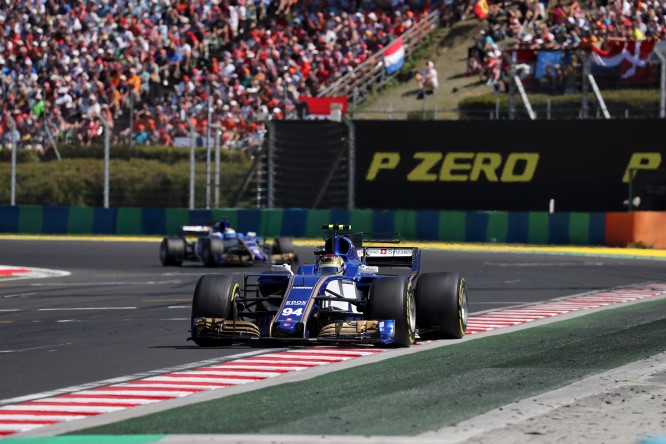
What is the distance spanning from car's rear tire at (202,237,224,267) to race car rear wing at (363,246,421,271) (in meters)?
15.1

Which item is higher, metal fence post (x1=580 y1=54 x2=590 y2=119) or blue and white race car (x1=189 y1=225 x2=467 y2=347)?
metal fence post (x1=580 y1=54 x2=590 y2=119)

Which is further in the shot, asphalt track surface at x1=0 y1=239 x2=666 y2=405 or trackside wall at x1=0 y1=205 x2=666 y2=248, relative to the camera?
trackside wall at x1=0 y1=205 x2=666 y2=248

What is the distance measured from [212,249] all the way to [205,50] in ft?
58.6

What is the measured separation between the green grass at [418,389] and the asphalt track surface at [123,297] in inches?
73.5

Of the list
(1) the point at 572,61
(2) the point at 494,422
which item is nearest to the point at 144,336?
(2) the point at 494,422

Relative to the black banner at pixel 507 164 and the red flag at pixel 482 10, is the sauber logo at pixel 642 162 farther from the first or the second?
the red flag at pixel 482 10

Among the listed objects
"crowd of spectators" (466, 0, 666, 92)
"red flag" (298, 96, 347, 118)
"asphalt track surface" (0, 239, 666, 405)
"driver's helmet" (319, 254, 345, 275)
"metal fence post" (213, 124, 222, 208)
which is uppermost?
"crowd of spectators" (466, 0, 666, 92)

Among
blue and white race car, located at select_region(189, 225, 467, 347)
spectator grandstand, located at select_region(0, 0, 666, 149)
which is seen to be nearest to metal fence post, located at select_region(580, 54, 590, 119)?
spectator grandstand, located at select_region(0, 0, 666, 149)

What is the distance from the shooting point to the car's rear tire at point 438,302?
14812 mm

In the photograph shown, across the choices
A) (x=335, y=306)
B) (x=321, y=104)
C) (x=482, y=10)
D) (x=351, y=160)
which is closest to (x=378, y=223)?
(x=351, y=160)

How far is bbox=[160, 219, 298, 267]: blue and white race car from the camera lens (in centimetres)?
3105

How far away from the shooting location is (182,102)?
45.1 m

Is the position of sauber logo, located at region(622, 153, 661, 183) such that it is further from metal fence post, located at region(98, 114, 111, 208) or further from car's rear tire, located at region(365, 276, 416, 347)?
car's rear tire, located at region(365, 276, 416, 347)

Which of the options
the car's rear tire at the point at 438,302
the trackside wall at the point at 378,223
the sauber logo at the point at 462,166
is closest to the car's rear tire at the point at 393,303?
the car's rear tire at the point at 438,302
